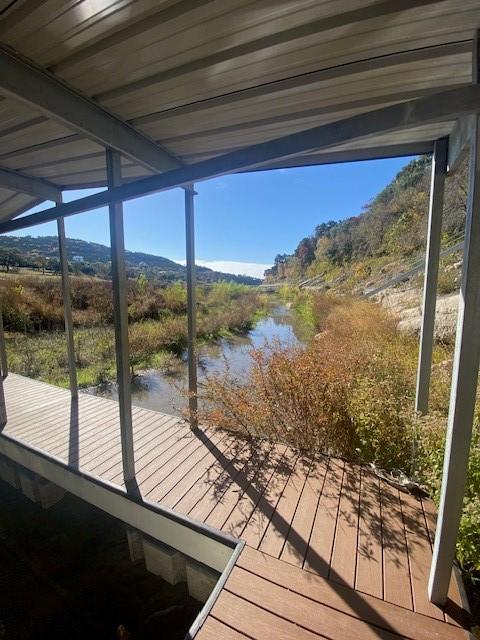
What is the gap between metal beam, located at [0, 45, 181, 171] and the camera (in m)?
1.17

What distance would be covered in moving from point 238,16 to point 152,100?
2.29 feet

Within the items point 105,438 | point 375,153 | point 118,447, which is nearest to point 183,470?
point 118,447

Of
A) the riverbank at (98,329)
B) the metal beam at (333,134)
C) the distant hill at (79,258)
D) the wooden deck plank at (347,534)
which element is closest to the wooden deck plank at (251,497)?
the wooden deck plank at (347,534)

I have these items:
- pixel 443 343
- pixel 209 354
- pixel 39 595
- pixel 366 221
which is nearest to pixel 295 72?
pixel 39 595

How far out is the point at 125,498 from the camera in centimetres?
205

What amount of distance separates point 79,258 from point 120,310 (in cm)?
1269

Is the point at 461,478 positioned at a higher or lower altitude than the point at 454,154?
lower

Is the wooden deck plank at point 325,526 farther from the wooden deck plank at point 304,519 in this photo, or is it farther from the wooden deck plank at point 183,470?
the wooden deck plank at point 183,470

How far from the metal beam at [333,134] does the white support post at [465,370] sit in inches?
9.5

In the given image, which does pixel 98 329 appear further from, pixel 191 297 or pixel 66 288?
pixel 191 297

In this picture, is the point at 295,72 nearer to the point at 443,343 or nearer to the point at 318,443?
the point at 318,443

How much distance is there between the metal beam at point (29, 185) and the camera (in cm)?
258

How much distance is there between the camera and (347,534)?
5.62 ft

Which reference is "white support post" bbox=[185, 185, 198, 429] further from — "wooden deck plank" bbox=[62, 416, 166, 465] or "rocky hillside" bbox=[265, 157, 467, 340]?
"rocky hillside" bbox=[265, 157, 467, 340]
